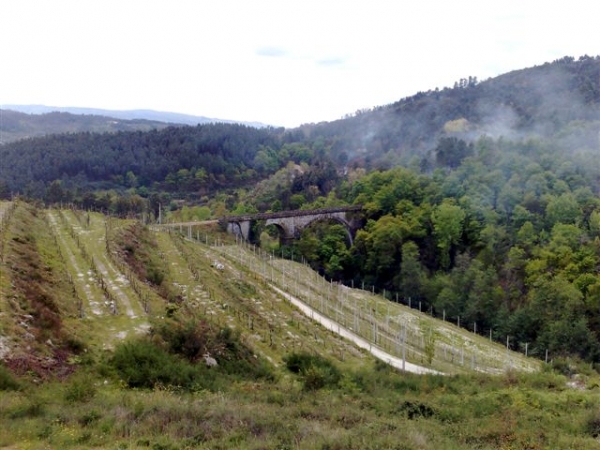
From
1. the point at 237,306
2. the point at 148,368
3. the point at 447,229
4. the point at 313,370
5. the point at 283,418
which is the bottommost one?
the point at 447,229

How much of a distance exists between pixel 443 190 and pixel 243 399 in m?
72.4

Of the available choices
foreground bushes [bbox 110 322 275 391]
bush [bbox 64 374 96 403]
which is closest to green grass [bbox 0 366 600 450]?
bush [bbox 64 374 96 403]

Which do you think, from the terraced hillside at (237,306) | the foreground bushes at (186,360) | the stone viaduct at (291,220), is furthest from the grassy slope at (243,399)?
the stone viaduct at (291,220)

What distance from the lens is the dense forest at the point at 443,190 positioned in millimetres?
56562

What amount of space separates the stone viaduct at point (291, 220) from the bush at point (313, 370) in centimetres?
4975

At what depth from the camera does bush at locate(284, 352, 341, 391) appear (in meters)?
19.8

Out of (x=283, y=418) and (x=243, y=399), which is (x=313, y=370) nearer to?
(x=243, y=399)

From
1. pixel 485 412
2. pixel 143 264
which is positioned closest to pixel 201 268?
pixel 143 264

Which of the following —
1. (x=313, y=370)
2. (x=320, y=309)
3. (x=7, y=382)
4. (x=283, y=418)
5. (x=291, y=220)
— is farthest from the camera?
(x=291, y=220)

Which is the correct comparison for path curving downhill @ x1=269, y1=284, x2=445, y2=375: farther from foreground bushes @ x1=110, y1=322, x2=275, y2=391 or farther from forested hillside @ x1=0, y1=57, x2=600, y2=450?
foreground bushes @ x1=110, y1=322, x2=275, y2=391

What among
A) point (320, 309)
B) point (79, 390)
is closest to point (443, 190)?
point (320, 309)

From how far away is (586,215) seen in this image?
222 ft

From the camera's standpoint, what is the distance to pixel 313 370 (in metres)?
20.1

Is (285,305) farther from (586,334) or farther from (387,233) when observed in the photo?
(387,233)
